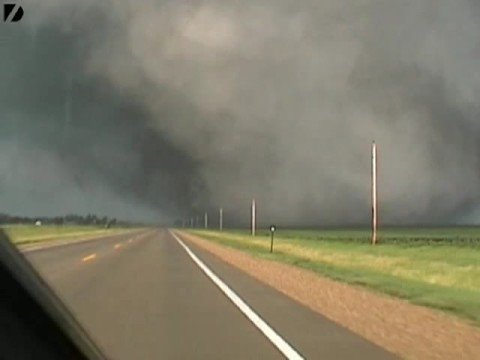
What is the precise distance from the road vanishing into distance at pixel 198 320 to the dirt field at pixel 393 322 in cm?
36

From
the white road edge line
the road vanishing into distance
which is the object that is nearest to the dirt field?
the road vanishing into distance

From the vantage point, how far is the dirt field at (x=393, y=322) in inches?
382

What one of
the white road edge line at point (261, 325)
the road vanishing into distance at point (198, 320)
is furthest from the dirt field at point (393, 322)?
the white road edge line at point (261, 325)

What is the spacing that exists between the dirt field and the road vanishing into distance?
0.36m

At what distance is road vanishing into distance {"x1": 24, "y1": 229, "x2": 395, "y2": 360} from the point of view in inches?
363

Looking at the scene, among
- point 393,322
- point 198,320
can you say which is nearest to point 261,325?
point 198,320

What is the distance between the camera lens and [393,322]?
12.5 m

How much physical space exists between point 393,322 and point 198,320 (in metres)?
3.10

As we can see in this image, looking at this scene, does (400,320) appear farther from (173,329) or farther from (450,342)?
(173,329)

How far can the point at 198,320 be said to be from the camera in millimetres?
12516

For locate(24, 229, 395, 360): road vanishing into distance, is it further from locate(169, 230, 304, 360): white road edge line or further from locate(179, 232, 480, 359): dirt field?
locate(179, 232, 480, 359): dirt field

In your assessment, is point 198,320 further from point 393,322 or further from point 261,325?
point 393,322

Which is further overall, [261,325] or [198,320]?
[198,320]

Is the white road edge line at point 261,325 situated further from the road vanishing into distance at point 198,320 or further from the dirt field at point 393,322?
the dirt field at point 393,322
